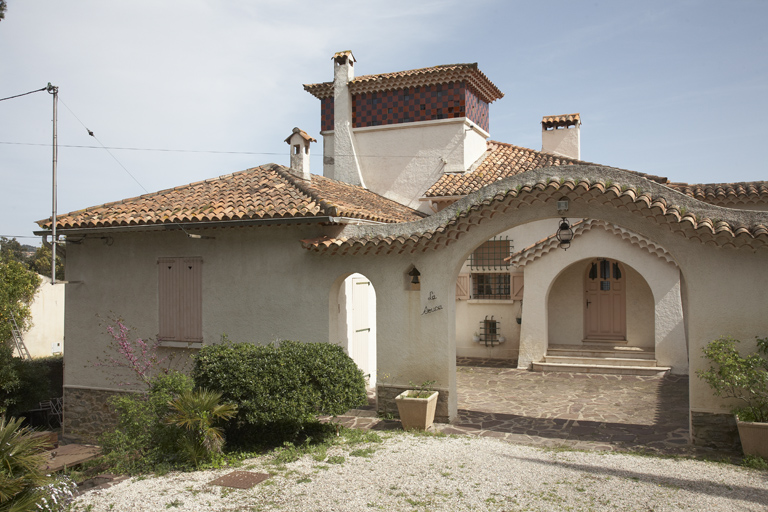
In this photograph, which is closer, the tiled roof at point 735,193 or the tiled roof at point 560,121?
the tiled roof at point 735,193

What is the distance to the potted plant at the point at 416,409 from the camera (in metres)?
9.25

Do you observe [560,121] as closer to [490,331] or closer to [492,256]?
[492,256]

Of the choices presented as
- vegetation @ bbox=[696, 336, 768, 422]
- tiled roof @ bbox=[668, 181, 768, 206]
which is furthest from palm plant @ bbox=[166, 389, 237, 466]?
tiled roof @ bbox=[668, 181, 768, 206]

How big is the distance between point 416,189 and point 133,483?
39.8ft

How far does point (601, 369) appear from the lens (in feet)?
48.9

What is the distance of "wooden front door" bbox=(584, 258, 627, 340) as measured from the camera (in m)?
16.7

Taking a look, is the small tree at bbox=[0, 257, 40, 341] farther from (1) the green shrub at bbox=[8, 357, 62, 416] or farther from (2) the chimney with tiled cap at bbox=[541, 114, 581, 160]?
(2) the chimney with tiled cap at bbox=[541, 114, 581, 160]

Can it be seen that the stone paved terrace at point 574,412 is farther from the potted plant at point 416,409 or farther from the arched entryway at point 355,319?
the arched entryway at point 355,319

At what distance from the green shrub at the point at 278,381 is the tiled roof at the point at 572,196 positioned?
7.55 ft

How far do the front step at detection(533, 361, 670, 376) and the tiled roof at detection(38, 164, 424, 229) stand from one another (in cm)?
555

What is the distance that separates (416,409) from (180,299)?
17.9ft

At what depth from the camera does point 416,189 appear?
17562mm

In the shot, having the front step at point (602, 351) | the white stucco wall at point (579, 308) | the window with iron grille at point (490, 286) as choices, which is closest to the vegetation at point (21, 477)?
the front step at point (602, 351)

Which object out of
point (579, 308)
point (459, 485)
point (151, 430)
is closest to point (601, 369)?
point (579, 308)
